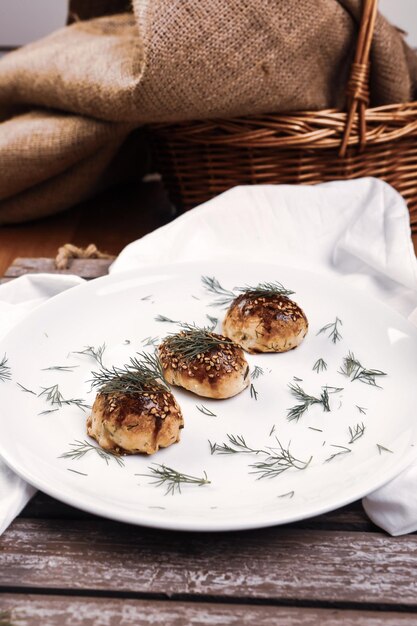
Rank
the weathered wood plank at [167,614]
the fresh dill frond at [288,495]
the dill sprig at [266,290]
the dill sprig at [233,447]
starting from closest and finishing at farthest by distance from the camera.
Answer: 1. the weathered wood plank at [167,614]
2. the fresh dill frond at [288,495]
3. the dill sprig at [233,447]
4. the dill sprig at [266,290]

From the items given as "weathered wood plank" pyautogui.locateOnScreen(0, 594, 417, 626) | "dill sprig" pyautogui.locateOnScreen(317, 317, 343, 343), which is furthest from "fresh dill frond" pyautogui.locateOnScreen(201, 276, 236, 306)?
"weathered wood plank" pyautogui.locateOnScreen(0, 594, 417, 626)

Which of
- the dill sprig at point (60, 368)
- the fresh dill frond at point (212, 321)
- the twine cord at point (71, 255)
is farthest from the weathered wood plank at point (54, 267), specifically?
the dill sprig at point (60, 368)

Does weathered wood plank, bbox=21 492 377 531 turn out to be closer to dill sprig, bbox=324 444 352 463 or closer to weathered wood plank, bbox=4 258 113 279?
dill sprig, bbox=324 444 352 463

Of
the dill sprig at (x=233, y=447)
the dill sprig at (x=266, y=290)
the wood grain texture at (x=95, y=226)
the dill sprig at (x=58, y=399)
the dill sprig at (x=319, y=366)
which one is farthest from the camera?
the wood grain texture at (x=95, y=226)

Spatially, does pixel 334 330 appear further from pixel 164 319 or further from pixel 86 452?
pixel 86 452

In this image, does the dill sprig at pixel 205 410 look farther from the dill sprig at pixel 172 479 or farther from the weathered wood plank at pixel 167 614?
the weathered wood plank at pixel 167 614

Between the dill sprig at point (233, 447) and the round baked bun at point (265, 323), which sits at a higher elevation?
the round baked bun at point (265, 323)

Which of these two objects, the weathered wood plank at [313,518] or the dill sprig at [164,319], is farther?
the dill sprig at [164,319]

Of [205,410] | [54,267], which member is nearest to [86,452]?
[205,410]
